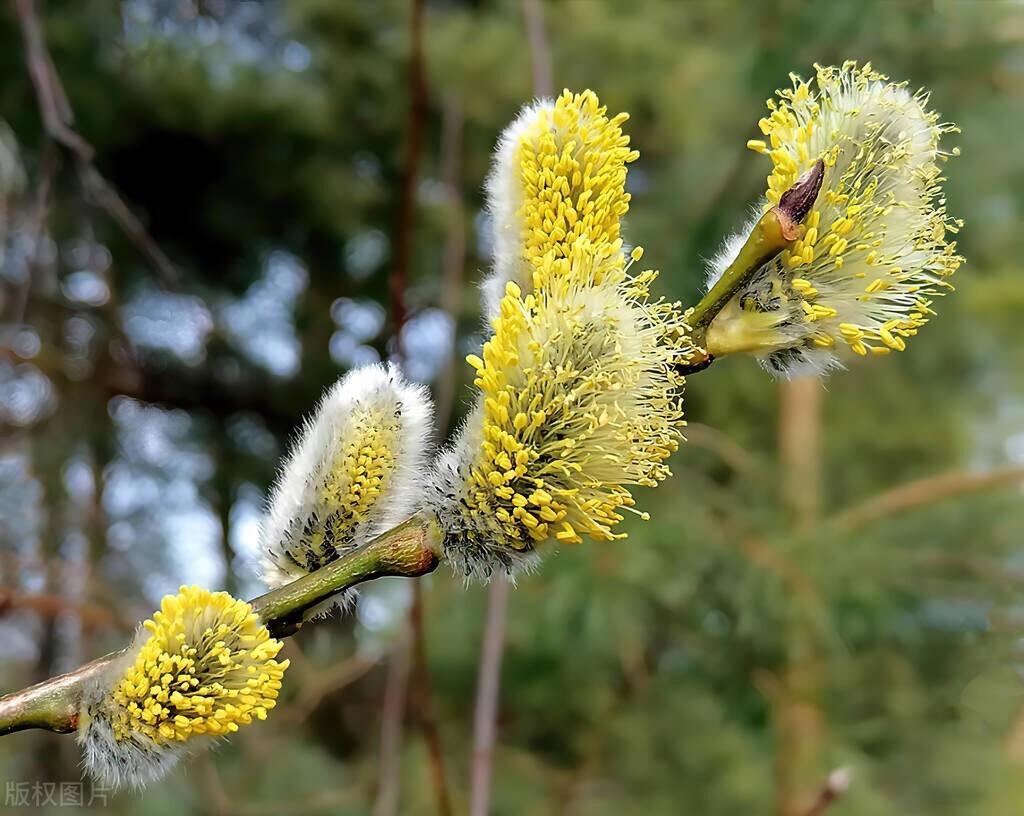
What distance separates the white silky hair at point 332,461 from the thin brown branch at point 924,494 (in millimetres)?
1675

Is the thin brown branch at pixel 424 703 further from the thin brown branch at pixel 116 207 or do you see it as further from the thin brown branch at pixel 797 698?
the thin brown branch at pixel 797 698

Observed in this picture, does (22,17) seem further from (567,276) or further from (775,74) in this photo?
(775,74)

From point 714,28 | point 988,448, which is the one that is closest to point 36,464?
point 714,28

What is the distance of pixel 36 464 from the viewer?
2.48 meters

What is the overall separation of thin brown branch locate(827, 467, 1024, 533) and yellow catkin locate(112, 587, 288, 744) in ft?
5.74

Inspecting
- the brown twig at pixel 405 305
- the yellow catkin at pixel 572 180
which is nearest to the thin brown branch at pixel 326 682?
the brown twig at pixel 405 305

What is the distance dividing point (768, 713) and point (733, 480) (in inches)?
25.6

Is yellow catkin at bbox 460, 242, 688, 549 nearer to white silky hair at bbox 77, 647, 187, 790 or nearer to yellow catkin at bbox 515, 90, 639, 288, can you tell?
yellow catkin at bbox 515, 90, 639, 288

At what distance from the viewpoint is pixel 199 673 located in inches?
12.8

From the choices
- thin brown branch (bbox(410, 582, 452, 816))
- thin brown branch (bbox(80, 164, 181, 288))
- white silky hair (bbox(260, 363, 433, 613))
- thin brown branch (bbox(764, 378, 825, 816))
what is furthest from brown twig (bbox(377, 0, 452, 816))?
thin brown branch (bbox(764, 378, 825, 816))

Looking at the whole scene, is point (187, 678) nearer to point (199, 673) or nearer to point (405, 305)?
point (199, 673)

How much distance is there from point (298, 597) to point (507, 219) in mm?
160

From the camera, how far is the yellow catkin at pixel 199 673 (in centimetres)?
32

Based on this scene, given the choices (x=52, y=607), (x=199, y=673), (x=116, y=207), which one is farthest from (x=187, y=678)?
(x=52, y=607)
